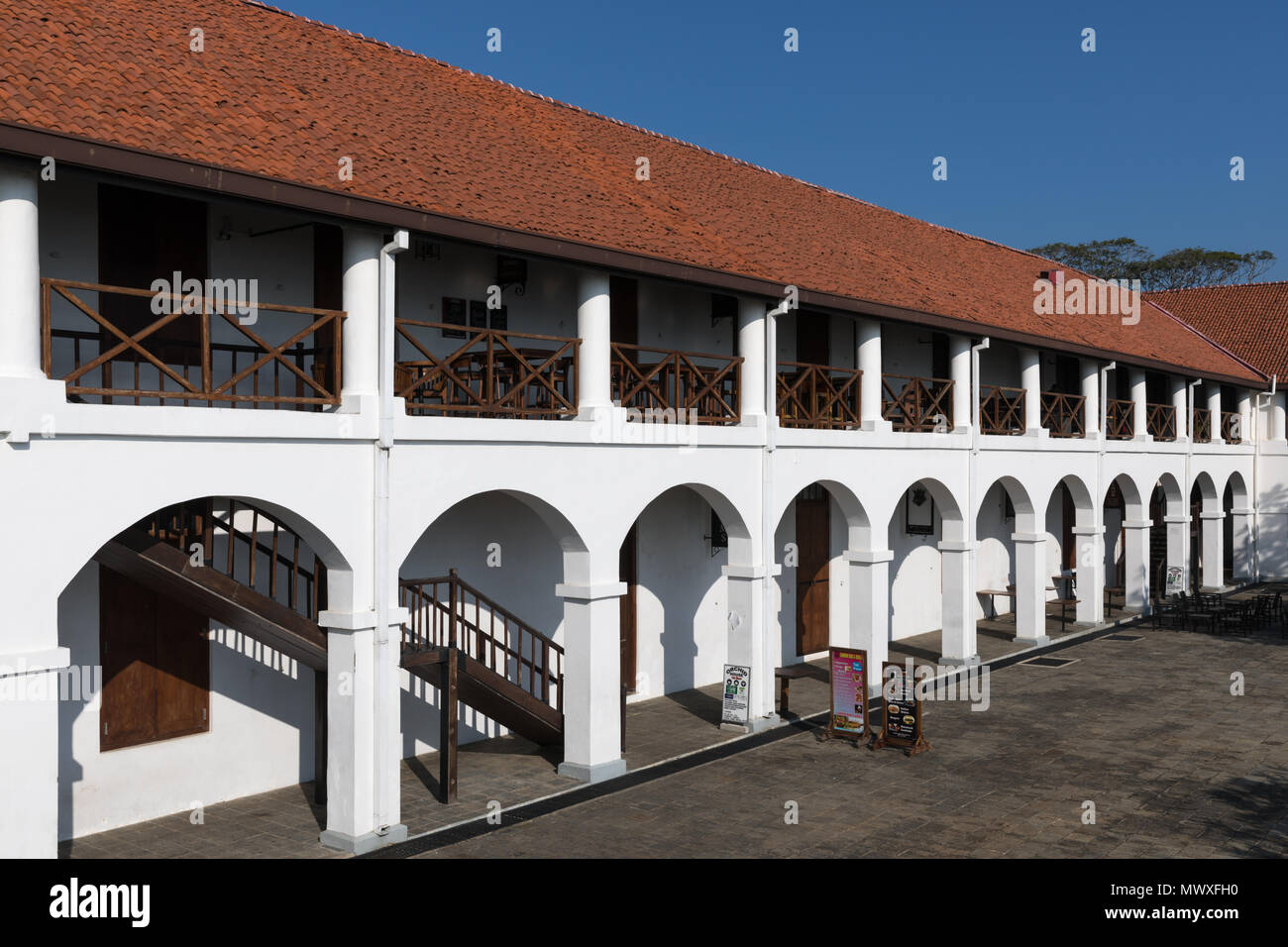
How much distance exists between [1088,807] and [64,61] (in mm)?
11792

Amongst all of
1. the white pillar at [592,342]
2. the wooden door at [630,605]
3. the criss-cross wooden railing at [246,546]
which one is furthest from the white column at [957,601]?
the criss-cross wooden railing at [246,546]

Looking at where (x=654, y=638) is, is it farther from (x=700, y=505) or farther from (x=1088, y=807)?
(x=1088, y=807)

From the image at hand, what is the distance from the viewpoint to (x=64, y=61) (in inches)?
390

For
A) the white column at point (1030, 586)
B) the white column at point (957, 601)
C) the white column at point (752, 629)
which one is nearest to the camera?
the white column at point (752, 629)

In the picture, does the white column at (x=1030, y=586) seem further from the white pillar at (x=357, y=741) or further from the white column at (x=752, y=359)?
the white pillar at (x=357, y=741)

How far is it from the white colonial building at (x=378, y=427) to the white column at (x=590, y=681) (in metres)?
0.04

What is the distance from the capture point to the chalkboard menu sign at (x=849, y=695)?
1501 centimetres

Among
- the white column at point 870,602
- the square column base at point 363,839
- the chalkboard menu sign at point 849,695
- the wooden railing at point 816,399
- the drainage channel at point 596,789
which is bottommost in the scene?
the drainage channel at point 596,789

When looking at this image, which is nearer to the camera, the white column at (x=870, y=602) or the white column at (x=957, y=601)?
the white column at (x=870, y=602)

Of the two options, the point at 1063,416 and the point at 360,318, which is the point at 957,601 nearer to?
the point at 1063,416

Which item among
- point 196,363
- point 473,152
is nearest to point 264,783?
point 196,363

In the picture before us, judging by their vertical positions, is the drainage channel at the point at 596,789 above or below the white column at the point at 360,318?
below

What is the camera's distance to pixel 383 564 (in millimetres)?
10914

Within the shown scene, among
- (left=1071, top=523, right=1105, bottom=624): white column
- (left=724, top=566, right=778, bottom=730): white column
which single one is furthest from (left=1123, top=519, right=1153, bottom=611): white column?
(left=724, top=566, right=778, bottom=730): white column
